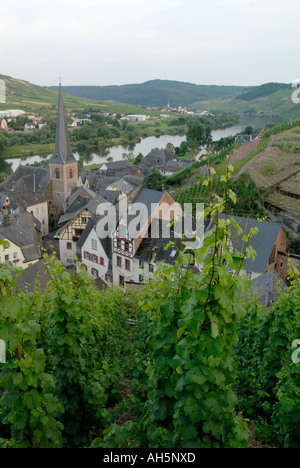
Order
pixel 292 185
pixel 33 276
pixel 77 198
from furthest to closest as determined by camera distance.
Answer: pixel 77 198 < pixel 292 185 < pixel 33 276

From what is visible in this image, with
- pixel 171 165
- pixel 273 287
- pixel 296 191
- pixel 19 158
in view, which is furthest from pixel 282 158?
pixel 19 158

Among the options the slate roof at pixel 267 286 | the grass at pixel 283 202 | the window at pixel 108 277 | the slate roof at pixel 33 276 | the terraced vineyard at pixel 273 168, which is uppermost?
the terraced vineyard at pixel 273 168

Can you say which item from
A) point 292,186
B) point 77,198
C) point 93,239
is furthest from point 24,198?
point 292,186

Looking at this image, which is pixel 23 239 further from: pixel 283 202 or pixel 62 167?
pixel 283 202

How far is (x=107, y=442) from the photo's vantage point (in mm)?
5016

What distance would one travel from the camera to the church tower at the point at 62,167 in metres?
47.4

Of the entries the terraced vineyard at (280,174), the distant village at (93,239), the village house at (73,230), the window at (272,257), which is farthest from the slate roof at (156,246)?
the terraced vineyard at (280,174)

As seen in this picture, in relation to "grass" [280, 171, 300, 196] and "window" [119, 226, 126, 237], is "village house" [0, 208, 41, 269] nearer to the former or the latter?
"window" [119, 226, 126, 237]

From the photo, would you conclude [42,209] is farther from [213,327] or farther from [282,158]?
[213,327]

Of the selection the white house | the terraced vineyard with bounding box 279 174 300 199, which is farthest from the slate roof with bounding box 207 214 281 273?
the terraced vineyard with bounding box 279 174 300 199

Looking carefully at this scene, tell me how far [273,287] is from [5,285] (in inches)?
758

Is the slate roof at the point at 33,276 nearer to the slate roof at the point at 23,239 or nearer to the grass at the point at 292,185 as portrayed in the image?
the slate roof at the point at 23,239

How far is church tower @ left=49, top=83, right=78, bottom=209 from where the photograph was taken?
47438 millimetres

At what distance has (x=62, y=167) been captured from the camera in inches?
1885
